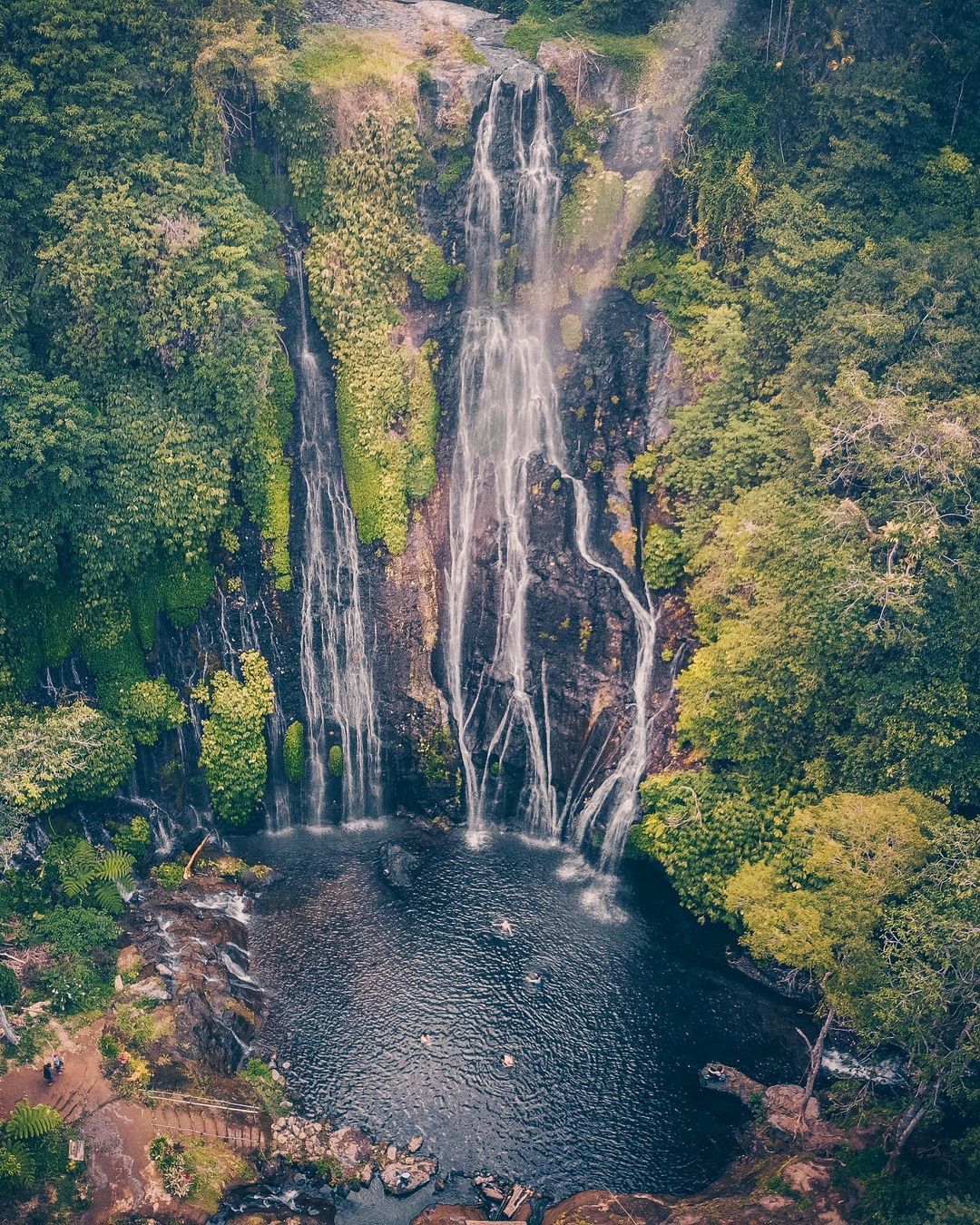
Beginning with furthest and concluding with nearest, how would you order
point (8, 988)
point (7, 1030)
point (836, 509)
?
1. point (836, 509)
2. point (8, 988)
3. point (7, 1030)

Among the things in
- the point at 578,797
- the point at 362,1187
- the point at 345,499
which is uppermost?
the point at 345,499

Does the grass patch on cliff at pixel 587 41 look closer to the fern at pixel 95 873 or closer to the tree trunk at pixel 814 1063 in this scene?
the tree trunk at pixel 814 1063

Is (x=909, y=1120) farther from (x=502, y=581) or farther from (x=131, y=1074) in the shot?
→ (x=502, y=581)

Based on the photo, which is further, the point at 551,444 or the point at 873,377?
the point at 551,444

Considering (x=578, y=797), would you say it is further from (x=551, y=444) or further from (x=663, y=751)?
(x=551, y=444)

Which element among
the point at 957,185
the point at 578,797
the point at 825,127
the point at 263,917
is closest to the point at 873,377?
the point at 957,185

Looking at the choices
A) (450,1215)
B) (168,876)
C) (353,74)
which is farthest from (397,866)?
(353,74)

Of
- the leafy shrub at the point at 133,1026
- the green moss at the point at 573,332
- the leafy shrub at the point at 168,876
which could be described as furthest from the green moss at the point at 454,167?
the leafy shrub at the point at 133,1026

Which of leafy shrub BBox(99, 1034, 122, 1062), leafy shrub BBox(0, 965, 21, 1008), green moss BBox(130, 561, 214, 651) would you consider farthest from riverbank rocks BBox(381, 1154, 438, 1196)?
green moss BBox(130, 561, 214, 651)
